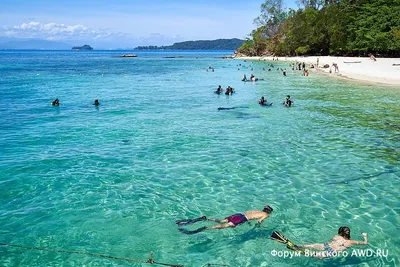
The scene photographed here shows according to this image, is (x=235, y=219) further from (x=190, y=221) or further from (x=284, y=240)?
(x=284, y=240)

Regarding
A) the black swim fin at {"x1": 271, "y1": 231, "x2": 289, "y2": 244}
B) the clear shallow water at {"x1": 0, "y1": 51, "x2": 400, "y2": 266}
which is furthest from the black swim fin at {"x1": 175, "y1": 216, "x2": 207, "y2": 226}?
the black swim fin at {"x1": 271, "y1": 231, "x2": 289, "y2": 244}

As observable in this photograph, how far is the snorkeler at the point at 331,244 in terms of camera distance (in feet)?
28.9

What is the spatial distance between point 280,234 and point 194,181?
16.3ft

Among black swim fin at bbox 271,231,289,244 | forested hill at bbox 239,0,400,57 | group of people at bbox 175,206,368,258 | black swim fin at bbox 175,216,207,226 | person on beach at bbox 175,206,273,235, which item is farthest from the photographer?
forested hill at bbox 239,0,400,57

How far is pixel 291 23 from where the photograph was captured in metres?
132

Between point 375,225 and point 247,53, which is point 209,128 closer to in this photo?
point 375,225

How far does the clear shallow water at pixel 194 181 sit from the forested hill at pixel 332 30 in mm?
63689

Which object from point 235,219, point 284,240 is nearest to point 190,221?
point 235,219

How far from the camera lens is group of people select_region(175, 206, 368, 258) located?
893 centimetres

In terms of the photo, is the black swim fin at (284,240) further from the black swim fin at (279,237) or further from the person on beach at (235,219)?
the person on beach at (235,219)

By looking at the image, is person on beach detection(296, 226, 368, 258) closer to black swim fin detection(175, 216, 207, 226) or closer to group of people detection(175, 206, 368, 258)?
group of people detection(175, 206, 368, 258)

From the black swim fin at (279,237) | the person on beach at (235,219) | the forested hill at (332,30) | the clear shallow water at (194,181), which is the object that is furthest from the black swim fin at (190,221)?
the forested hill at (332,30)

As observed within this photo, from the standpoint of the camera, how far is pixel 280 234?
953 centimetres

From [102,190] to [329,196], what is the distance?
8.67 metres
